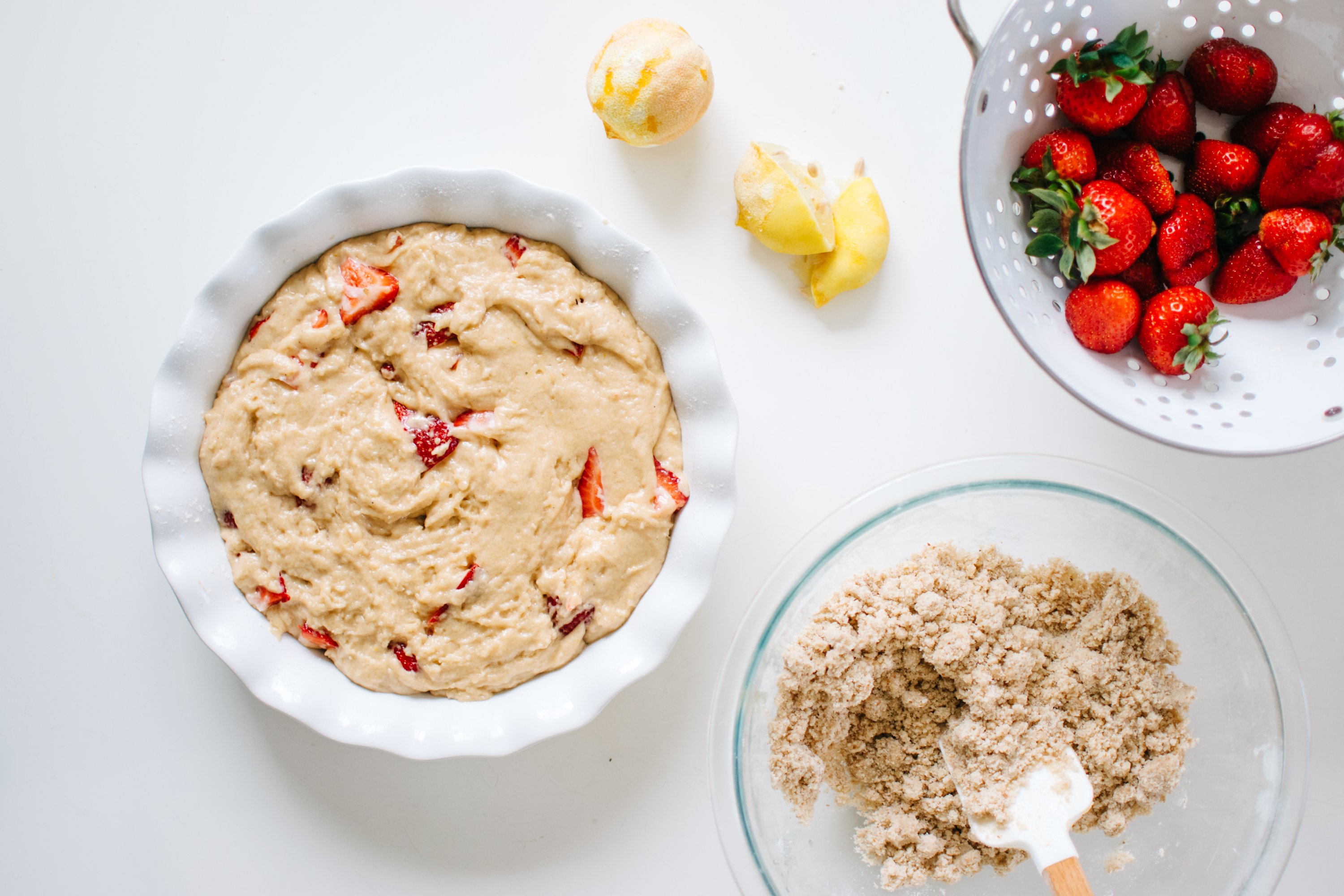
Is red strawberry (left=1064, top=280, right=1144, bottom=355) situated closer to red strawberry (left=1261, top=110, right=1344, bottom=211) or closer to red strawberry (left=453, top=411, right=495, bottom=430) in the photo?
red strawberry (left=1261, top=110, right=1344, bottom=211)

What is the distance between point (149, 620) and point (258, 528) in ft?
1.64

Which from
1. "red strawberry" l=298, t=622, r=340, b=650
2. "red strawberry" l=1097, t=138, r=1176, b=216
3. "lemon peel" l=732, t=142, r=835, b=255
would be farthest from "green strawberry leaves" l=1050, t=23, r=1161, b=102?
"red strawberry" l=298, t=622, r=340, b=650

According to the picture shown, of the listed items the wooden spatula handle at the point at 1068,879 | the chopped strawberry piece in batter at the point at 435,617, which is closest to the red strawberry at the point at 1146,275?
the wooden spatula handle at the point at 1068,879

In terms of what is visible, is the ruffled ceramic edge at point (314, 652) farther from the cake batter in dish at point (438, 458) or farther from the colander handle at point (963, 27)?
the colander handle at point (963, 27)

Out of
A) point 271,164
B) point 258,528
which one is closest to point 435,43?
point 271,164

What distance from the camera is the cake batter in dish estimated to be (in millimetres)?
1463

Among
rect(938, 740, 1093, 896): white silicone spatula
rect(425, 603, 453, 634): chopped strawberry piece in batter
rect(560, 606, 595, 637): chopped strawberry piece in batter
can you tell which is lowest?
rect(938, 740, 1093, 896): white silicone spatula

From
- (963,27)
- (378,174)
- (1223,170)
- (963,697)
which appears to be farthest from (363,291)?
(1223,170)

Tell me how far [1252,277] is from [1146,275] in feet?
0.64

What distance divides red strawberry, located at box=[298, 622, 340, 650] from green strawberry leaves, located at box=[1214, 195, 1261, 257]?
6.05 feet

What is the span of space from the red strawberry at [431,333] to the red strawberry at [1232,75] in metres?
1.50

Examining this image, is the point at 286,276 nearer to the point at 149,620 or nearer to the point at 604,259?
the point at 604,259

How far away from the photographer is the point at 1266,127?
1.56m

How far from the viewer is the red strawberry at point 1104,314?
4.99 ft
